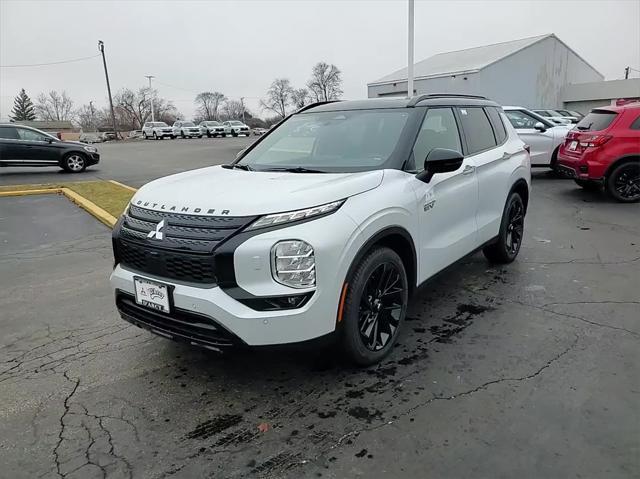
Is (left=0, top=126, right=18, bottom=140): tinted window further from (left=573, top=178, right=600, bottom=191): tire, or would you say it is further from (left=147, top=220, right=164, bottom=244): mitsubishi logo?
(left=573, top=178, right=600, bottom=191): tire

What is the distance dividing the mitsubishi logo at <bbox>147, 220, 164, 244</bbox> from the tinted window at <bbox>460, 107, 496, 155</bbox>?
289 cm

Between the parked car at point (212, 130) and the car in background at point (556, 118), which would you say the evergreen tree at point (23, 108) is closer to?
the parked car at point (212, 130)

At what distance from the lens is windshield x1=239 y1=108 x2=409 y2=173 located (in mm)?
3693

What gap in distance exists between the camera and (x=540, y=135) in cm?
1179

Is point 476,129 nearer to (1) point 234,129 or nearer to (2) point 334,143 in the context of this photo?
(2) point 334,143

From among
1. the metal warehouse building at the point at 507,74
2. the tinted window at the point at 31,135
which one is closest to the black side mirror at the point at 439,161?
the tinted window at the point at 31,135

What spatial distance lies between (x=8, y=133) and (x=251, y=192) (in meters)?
15.5

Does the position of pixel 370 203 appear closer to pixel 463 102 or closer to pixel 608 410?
pixel 608 410

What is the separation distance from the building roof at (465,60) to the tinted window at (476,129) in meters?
32.3

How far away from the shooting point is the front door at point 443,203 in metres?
3.73

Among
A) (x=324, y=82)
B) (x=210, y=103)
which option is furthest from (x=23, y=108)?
(x=324, y=82)

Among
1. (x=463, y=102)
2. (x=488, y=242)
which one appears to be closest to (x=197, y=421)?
(x=488, y=242)

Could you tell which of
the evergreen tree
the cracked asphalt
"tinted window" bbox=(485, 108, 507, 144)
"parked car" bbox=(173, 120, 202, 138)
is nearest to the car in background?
"tinted window" bbox=(485, 108, 507, 144)

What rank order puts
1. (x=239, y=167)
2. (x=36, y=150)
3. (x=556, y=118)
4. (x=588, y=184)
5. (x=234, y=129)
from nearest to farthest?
(x=239, y=167) → (x=588, y=184) → (x=36, y=150) → (x=556, y=118) → (x=234, y=129)
